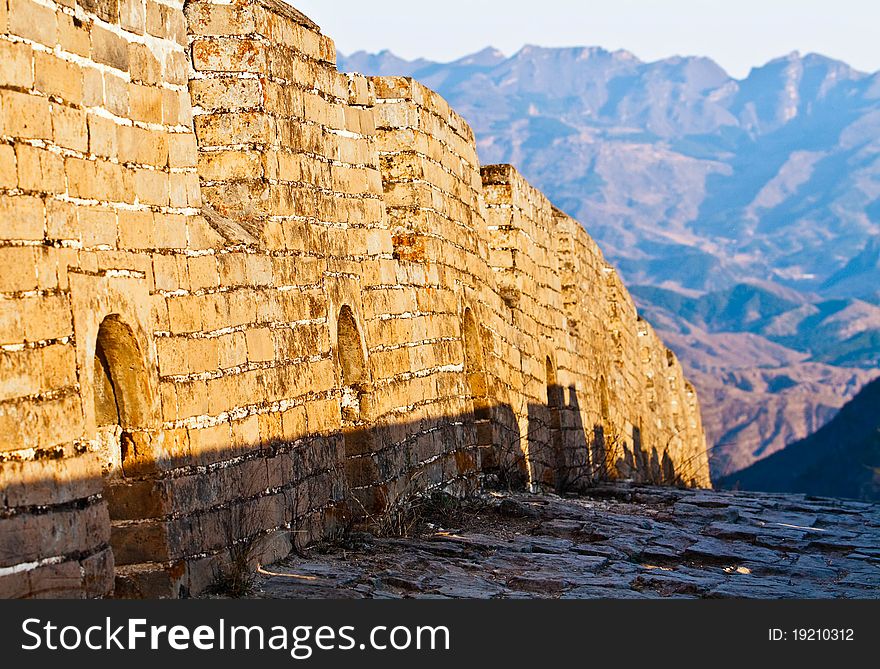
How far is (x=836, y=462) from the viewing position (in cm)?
Result: 7075

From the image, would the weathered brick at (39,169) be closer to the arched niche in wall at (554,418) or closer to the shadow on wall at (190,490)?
the shadow on wall at (190,490)

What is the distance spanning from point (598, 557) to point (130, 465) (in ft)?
11.8

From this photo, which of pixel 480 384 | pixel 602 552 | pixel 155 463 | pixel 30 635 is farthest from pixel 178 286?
pixel 480 384

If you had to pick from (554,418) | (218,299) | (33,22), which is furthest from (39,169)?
(554,418)

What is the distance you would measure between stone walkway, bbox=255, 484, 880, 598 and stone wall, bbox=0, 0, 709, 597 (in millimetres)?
393

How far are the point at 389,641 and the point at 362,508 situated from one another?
3122 mm

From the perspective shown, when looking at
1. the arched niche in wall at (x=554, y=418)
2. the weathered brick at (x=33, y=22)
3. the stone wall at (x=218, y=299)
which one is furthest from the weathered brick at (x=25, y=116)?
the arched niche in wall at (x=554, y=418)

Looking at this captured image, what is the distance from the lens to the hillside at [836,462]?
65062 mm

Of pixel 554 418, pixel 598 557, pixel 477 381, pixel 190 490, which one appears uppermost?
pixel 477 381

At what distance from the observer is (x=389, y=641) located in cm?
515

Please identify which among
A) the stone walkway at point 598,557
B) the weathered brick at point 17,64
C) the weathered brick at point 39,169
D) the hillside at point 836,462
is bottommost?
the hillside at point 836,462

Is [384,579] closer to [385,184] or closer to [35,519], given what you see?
[35,519]

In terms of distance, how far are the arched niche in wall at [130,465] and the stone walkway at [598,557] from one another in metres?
0.65

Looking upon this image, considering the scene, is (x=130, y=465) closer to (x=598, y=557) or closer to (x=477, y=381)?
(x=598, y=557)
